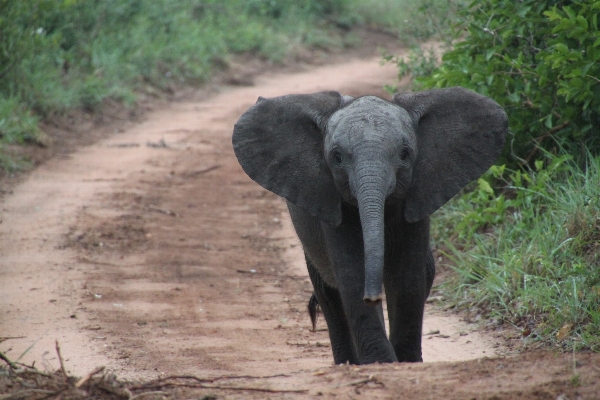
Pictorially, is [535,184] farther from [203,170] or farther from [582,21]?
[203,170]

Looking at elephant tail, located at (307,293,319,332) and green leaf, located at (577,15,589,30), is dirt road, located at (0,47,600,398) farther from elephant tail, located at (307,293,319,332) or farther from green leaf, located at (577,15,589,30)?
green leaf, located at (577,15,589,30)

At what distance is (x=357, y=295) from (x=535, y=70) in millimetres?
3044

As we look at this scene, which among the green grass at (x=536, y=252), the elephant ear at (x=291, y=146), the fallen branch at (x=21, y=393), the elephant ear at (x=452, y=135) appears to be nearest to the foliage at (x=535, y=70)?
the green grass at (x=536, y=252)

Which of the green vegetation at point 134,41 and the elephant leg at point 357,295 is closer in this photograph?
the elephant leg at point 357,295

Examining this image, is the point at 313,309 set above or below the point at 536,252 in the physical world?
below

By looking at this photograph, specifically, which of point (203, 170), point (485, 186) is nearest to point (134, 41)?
point (203, 170)

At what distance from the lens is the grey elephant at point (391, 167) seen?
13.8 ft

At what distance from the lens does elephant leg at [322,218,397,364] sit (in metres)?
4.28

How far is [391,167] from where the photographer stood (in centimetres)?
405

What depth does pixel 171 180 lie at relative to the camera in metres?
10.1

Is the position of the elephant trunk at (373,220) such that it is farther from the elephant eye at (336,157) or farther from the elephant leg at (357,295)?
the elephant leg at (357,295)

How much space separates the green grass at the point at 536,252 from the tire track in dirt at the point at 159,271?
367mm

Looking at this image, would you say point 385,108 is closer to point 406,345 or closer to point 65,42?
point 406,345

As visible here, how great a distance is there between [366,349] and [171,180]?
20.3 feet
